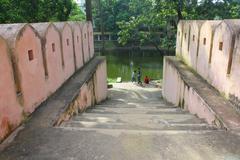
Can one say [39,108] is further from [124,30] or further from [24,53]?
[124,30]

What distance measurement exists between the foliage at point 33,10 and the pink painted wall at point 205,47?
10694mm

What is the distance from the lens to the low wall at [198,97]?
6.05 metres

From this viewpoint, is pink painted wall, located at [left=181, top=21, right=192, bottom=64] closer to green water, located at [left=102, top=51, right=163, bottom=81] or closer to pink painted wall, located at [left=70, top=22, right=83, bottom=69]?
pink painted wall, located at [left=70, top=22, right=83, bottom=69]

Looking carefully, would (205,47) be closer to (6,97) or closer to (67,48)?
(67,48)

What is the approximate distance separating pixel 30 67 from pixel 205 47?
619cm

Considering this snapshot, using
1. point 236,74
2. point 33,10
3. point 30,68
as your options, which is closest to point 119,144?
point 30,68

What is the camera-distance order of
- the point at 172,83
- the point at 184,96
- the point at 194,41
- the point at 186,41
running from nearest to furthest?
the point at 184,96 < the point at 194,41 < the point at 172,83 < the point at 186,41

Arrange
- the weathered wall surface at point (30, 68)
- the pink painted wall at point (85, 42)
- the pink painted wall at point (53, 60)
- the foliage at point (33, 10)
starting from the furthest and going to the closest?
the foliage at point (33, 10), the pink painted wall at point (85, 42), the pink painted wall at point (53, 60), the weathered wall surface at point (30, 68)

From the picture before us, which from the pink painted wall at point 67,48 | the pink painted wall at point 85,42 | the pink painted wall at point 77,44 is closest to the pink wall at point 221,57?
the pink painted wall at point 67,48

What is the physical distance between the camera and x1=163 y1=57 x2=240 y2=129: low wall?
6.05 m

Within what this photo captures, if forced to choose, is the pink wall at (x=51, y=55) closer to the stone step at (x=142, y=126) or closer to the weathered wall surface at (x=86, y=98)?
the weathered wall surface at (x=86, y=98)

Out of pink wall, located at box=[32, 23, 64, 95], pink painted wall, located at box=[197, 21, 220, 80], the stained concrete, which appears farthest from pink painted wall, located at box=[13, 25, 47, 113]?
pink painted wall, located at box=[197, 21, 220, 80]

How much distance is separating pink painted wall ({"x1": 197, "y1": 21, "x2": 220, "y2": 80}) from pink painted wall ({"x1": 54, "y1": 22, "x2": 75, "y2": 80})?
520 centimetres

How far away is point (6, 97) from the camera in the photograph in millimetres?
5113
